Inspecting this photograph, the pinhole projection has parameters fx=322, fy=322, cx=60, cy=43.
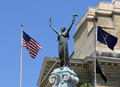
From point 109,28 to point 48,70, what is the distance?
24.3 feet

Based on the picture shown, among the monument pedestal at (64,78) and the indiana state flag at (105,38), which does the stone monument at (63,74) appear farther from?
the indiana state flag at (105,38)

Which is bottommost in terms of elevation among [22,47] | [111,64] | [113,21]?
[111,64]

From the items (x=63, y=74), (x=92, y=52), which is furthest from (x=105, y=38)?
(x=63, y=74)

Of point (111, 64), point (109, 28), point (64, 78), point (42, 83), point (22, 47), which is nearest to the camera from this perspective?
point (64, 78)

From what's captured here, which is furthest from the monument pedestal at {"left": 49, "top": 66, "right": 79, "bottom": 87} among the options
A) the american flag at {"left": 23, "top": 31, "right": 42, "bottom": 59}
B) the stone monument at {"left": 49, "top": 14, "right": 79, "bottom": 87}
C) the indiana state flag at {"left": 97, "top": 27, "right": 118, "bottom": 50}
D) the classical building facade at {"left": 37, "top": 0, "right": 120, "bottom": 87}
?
the classical building facade at {"left": 37, "top": 0, "right": 120, "bottom": 87}

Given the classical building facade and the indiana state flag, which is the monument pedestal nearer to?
the indiana state flag

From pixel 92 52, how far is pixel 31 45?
7634 millimetres

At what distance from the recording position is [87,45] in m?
32.8

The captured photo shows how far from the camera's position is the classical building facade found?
28672 mm

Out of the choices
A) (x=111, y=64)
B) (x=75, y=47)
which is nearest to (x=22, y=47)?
(x=111, y=64)

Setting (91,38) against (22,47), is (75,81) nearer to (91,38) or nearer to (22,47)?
(22,47)

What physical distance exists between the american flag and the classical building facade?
4.30 meters

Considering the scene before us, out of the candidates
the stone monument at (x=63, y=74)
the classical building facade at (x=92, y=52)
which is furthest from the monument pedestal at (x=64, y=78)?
the classical building facade at (x=92, y=52)

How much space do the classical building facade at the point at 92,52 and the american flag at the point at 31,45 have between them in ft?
14.1
